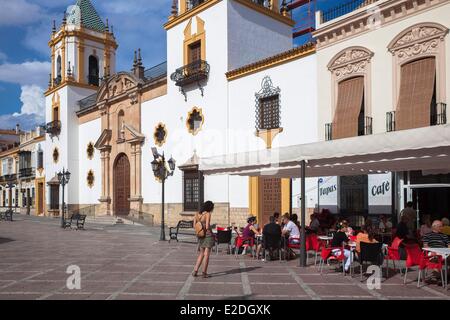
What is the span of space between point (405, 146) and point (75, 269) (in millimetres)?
7665

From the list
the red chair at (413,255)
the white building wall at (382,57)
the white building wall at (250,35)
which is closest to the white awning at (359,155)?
→ the red chair at (413,255)

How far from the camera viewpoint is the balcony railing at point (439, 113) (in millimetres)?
12530

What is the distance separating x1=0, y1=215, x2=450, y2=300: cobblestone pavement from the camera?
7.41m

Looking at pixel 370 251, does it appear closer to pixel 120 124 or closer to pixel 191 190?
pixel 191 190

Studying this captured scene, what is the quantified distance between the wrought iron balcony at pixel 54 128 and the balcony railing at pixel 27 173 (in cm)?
886

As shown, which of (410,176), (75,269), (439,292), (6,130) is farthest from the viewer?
(6,130)

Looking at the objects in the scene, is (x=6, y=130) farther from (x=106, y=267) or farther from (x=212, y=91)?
(x=106, y=267)

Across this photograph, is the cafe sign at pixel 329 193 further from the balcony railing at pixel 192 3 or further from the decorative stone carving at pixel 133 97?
the decorative stone carving at pixel 133 97

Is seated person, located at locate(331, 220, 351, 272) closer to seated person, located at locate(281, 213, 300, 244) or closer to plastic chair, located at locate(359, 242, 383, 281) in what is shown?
plastic chair, located at locate(359, 242, 383, 281)

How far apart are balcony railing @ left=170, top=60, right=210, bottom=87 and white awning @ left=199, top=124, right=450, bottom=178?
862 cm

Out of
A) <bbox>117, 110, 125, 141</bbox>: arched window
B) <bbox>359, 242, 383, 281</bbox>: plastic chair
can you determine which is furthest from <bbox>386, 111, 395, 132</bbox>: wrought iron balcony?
<bbox>117, 110, 125, 141</bbox>: arched window

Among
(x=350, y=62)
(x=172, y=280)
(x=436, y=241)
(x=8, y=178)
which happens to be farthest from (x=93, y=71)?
(x=436, y=241)
